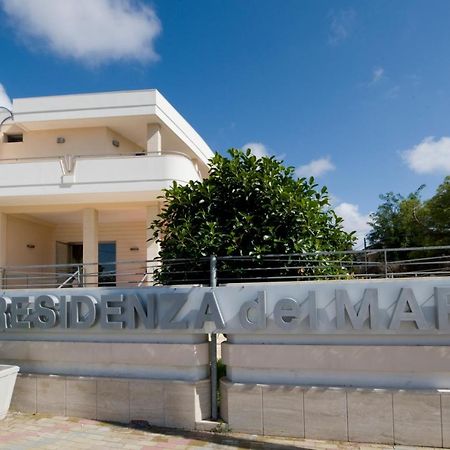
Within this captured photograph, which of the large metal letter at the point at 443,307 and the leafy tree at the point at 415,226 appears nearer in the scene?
the large metal letter at the point at 443,307

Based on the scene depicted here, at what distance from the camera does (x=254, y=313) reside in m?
5.77

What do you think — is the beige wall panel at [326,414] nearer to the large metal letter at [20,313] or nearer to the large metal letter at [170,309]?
the large metal letter at [170,309]

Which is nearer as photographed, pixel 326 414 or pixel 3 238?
pixel 326 414

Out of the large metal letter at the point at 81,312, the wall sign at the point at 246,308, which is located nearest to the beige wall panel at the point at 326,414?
the wall sign at the point at 246,308

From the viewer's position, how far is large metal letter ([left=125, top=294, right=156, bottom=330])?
608 cm

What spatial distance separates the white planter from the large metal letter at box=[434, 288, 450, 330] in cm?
593

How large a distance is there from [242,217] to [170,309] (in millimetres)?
1780

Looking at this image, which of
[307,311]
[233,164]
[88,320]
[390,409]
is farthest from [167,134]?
[390,409]

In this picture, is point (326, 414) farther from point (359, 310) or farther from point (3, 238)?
point (3, 238)

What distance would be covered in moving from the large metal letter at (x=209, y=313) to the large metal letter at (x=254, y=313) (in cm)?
30

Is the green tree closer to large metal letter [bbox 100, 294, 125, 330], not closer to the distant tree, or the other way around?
the distant tree

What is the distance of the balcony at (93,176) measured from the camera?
13.2 metres

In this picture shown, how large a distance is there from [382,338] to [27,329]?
5.23 m

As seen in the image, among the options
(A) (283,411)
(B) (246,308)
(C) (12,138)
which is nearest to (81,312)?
(B) (246,308)
